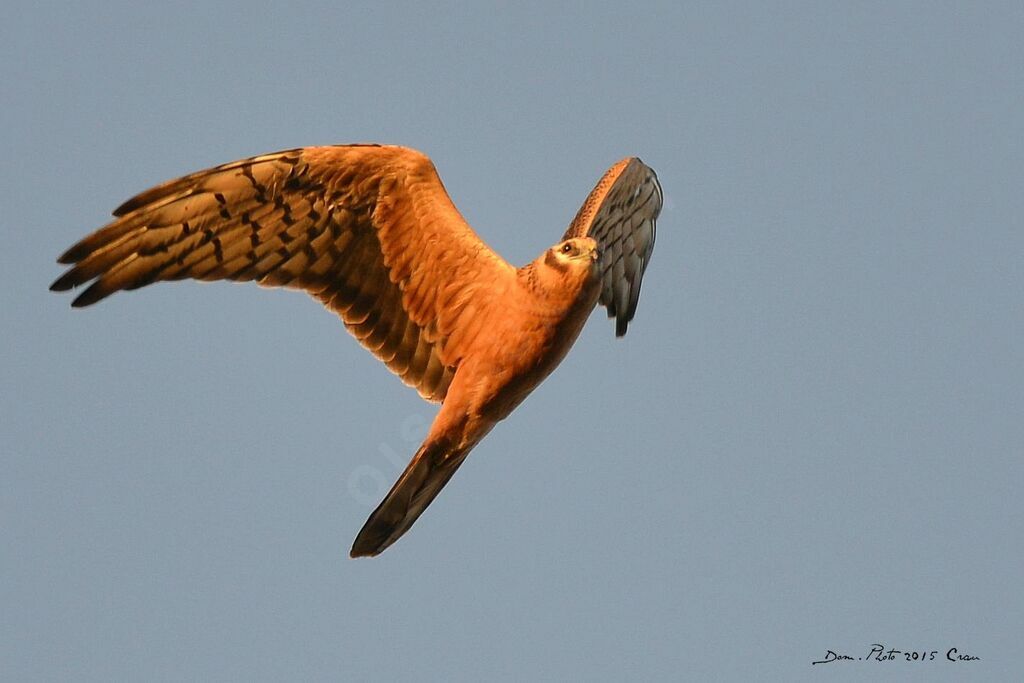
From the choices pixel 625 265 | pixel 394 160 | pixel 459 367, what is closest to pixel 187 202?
pixel 394 160

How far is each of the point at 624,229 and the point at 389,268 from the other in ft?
8.14

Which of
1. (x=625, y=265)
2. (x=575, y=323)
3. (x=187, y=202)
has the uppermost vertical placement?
(x=625, y=265)

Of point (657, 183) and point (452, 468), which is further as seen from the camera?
point (657, 183)

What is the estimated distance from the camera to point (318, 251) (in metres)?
13.2

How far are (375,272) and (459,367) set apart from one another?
1.00m

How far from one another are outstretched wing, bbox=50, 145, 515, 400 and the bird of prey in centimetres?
1

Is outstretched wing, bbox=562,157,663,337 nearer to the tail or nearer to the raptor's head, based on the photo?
the raptor's head

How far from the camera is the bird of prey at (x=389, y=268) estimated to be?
497 inches

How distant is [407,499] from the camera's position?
12.9 m

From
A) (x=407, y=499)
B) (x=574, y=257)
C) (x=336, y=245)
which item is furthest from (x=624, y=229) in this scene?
(x=407, y=499)

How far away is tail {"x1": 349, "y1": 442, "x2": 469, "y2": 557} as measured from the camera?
1282cm

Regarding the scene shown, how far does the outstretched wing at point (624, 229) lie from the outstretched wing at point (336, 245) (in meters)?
1.49

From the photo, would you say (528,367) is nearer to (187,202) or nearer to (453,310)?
(453,310)

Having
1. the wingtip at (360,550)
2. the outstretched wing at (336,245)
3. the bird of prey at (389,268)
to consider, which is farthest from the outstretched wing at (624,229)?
the wingtip at (360,550)
